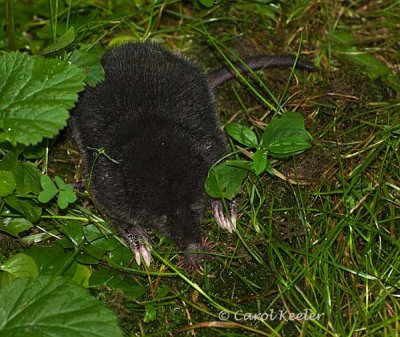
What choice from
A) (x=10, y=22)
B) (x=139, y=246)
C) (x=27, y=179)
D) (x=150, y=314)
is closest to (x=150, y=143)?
(x=139, y=246)

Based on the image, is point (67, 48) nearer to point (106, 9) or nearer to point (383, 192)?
point (106, 9)

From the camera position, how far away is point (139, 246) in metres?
3.58

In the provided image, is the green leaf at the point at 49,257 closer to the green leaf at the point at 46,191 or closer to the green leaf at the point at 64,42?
the green leaf at the point at 46,191

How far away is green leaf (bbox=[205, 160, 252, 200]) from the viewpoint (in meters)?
3.43

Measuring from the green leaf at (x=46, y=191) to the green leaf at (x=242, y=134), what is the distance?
943 millimetres

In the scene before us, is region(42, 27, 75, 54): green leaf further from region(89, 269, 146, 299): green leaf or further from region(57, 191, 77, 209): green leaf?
region(89, 269, 146, 299): green leaf

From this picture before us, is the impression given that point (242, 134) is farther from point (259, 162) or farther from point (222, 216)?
point (222, 216)

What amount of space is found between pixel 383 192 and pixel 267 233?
0.64 metres

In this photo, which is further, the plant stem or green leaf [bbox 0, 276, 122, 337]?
the plant stem

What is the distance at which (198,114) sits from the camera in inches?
145

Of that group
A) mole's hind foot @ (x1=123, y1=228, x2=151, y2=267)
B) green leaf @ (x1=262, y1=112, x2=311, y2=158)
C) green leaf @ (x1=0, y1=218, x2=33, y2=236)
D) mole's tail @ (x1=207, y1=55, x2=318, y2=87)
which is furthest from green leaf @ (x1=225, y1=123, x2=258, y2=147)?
green leaf @ (x1=0, y1=218, x2=33, y2=236)

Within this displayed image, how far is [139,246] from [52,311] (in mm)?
751

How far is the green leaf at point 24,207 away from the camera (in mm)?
3473

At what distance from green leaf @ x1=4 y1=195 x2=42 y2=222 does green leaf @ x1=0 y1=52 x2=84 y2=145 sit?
417 millimetres
